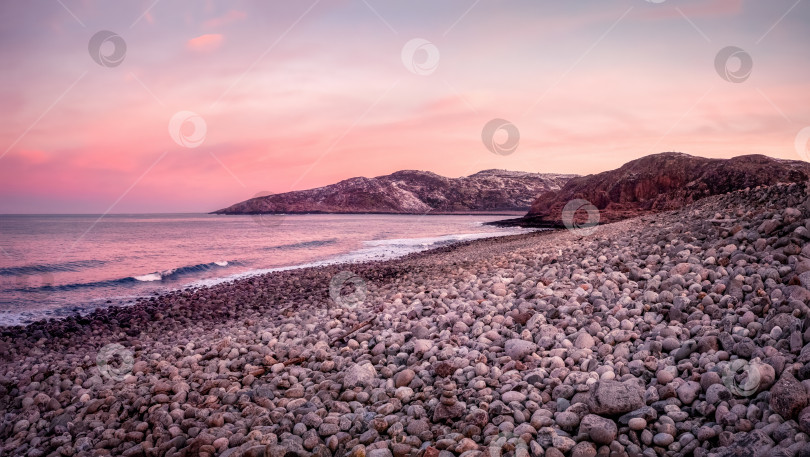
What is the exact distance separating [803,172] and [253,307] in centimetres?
4998

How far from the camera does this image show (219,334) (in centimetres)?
963

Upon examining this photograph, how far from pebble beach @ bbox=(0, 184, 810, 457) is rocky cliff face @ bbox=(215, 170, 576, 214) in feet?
504

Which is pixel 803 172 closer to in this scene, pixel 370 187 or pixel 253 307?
pixel 253 307

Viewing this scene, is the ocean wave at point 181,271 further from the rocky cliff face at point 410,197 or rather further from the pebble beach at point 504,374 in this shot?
the rocky cliff face at point 410,197

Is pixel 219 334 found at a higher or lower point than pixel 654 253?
lower

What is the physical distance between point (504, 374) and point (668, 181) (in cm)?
5354

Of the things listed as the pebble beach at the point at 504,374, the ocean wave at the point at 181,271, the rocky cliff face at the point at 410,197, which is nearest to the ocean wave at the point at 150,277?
the ocean wave at the point at 181,271

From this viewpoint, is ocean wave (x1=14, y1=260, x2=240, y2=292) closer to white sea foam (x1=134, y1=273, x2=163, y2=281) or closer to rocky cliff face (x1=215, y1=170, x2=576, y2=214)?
white sea foam (x1=134, y1=273, x2=163, y2=281)

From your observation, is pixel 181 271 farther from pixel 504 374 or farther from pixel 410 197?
pixel 410 197

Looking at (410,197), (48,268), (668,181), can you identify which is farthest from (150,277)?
(410,197)

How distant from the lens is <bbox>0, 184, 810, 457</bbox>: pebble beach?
3828mm

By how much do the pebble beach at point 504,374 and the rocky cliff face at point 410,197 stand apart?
15375cm

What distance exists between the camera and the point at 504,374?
5129 mm

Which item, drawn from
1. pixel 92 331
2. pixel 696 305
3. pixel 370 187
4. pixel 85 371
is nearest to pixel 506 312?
pixel 696 305
